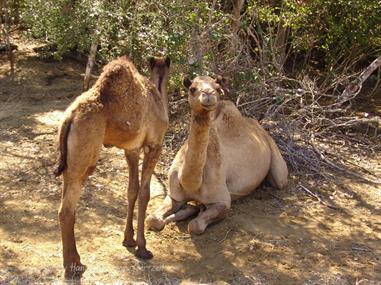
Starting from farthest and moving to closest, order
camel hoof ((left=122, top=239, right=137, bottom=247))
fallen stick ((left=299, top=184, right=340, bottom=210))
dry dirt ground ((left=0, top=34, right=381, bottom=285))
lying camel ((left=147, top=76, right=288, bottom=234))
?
fallen stick ((left=299, top=184, right=340, bottom=210))
lying camel ((left=147, top=76, right=288, bottom=234))
camel hoof ((left=122, top=239, right=137, bottom=247))
dry dirt ground ((left=0, top=34, right=381, bottom=285))

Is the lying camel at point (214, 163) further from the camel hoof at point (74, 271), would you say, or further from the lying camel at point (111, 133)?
the camel hoof at point (74, 271)

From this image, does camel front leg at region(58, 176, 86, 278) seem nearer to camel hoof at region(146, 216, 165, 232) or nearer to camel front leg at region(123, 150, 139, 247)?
camel front leg at region(123, 150, 139, 247)

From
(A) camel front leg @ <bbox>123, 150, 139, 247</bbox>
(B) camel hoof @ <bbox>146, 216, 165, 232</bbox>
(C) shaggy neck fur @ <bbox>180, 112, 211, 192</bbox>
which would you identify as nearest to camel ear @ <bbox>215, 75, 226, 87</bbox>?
(C) shaggy neck fur @ <bbox>180, 112, 211, 192</bbox>

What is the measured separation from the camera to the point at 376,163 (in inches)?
316

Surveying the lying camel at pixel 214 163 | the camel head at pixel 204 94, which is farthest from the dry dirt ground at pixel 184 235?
the camel head at pixel 204 94

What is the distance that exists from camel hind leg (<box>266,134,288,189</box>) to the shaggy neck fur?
1.38m

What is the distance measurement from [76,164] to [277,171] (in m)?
3.28

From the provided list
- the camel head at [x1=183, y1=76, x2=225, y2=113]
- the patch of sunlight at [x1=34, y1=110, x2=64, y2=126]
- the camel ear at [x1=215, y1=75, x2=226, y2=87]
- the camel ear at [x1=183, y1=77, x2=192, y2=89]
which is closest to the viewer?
the camel head at [x1=183, y1=76, x2=225, y2=113]

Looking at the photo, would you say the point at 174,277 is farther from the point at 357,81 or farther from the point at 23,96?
the point at 23,96

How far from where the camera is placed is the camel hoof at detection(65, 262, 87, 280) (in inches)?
181

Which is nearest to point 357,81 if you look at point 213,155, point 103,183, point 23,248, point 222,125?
point 222,125

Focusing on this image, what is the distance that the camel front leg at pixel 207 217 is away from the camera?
5785 mm

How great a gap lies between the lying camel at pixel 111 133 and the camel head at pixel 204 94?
281 mm

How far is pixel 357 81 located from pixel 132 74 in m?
4.85
